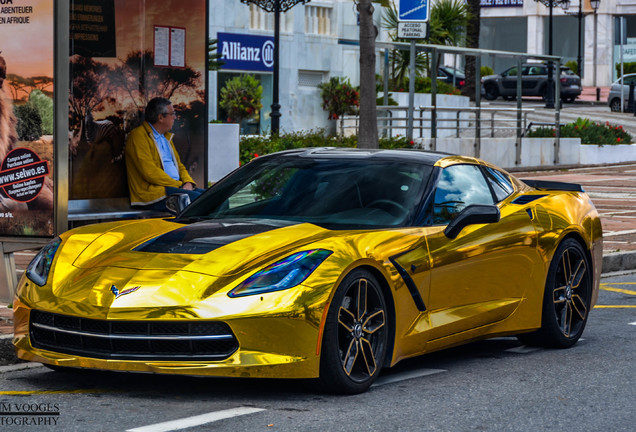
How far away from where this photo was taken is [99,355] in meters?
5.86

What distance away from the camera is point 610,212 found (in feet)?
58.7

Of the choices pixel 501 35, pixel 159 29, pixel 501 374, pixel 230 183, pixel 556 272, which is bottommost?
pixel 501 374

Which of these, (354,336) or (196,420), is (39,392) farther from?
(354,336)

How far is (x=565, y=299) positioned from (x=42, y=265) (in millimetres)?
3451

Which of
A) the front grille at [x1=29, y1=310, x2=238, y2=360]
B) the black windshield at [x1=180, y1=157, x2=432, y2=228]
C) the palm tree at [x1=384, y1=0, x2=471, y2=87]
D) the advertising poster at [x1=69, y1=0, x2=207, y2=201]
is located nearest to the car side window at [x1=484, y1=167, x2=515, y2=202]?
the black windshield at [x1=180, y1=157, x2=432, y2=228]

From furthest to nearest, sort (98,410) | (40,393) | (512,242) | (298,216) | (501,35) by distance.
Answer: (501,35)
(512,242)
(298,216)
(40,393)
(98,410)

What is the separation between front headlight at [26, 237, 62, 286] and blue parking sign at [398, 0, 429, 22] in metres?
9.27

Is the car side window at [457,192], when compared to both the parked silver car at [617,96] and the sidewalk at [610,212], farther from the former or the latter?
the parked silver car at [617,96]

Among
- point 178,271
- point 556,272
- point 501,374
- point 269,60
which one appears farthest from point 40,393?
point 269,60

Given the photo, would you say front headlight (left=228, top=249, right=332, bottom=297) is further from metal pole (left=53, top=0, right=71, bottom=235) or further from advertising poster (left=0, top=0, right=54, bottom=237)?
advertising poster (left=0, top=0, right=54, bottom=237)

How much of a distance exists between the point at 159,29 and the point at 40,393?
5868 mm

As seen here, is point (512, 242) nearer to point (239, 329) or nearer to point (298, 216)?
point (298, 216)

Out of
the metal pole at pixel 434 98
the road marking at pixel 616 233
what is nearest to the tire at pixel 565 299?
the road marking at pixel 616 233

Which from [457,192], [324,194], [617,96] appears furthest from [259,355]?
[617,96]
